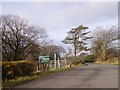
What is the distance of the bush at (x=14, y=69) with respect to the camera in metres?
14.2

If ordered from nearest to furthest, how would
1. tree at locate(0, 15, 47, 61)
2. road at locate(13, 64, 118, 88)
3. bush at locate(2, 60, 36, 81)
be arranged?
road at locate(13, 64, 118, 88) < bush at locate(2, 60, 36, 81) < tree at locate(0, 15, 47, 61)

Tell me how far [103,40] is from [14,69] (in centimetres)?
4623

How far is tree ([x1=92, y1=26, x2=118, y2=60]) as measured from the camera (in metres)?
58.6

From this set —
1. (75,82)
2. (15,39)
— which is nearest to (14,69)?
(75,82)

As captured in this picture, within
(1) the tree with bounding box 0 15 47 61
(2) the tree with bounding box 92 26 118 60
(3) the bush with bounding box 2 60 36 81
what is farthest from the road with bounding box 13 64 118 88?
(2) the tree with bounding box 92 26 118 60

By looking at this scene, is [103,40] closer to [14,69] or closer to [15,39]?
[15,39]

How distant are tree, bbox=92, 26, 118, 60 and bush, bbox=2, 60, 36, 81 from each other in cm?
4368

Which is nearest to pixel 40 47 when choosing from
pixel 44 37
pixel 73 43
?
pixel 44 37

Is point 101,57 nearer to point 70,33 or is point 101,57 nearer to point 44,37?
point 70,33

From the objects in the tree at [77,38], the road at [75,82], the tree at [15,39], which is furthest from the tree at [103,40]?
the road at [75,82]

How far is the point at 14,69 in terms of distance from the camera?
1494cm

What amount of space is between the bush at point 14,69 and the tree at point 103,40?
43684 millimetres

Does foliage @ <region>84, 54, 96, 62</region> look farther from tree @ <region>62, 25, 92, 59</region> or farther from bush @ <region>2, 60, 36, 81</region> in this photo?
bush @ <region>2, 60, 36, 81</region>

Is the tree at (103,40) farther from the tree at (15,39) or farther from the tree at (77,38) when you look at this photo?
the tree at (15,39)
